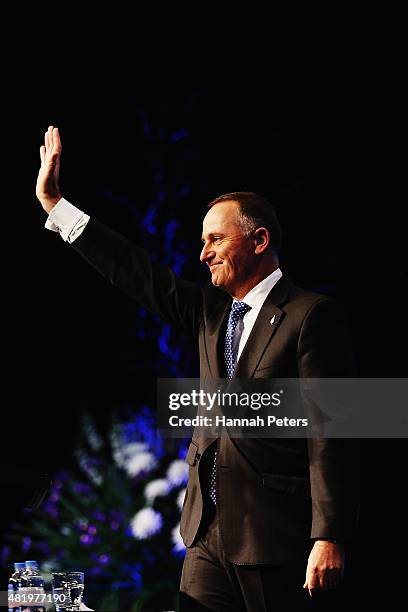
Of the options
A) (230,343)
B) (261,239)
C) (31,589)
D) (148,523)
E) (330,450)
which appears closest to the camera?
(31,589)

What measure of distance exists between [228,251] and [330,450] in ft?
1.83

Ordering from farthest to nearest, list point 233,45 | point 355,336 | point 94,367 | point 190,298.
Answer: point 94,367 → point 233,45 → point 355,336 → point 190,298

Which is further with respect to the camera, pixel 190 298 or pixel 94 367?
pixel 94 367

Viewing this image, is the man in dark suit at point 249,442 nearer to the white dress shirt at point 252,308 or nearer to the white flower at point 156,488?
the white dress shirt at point 252,308

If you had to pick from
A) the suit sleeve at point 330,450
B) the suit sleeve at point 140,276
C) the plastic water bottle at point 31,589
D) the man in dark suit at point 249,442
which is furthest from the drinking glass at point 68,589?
the suit sleeve at point 140,276

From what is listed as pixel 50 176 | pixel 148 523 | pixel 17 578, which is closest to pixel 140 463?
pixel 148 523

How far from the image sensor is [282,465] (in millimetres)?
2074

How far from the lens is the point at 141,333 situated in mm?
4816

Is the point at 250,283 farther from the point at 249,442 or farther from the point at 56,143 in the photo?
the point at 56,143

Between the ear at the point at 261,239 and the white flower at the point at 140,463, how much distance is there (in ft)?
8.92

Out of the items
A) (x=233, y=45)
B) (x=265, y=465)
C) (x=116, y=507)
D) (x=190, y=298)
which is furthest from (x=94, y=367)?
(x=265, y=465)

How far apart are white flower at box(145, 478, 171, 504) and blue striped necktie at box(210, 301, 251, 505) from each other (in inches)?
106

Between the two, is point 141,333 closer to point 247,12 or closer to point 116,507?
point 116,507

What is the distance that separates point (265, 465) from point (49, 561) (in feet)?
9.74
